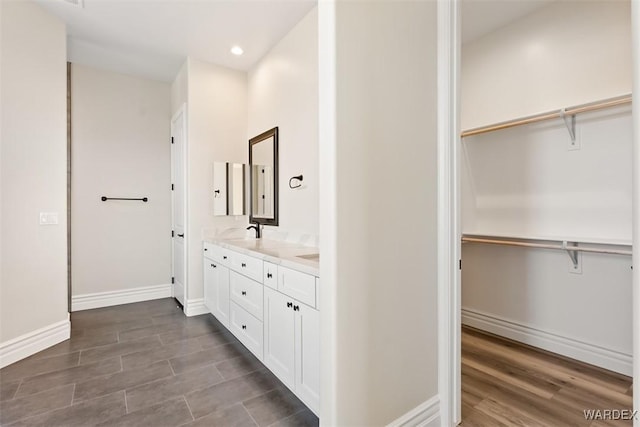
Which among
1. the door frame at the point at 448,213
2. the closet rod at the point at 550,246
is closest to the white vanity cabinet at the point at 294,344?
the door frame at the point at 448,213

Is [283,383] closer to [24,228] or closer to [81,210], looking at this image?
[24,228]

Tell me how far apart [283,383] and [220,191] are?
90.3 inches

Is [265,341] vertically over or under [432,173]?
under

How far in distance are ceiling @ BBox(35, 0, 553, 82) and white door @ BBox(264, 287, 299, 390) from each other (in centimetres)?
228

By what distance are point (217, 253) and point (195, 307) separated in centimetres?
83

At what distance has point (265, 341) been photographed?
214 centimetres

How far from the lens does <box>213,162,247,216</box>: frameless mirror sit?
3.61 metres

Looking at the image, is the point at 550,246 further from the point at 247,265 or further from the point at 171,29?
the point at 171,29

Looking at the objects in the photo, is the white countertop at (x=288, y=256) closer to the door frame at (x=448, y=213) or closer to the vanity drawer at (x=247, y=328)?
the vanity drawer at (x=247, y=328)

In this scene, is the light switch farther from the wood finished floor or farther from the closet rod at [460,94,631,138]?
the closet rod at [460,94,631,138]

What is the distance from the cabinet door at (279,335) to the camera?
185 cm

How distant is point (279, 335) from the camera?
197cm

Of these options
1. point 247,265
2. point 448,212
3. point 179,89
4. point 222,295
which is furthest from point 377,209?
point 179,89

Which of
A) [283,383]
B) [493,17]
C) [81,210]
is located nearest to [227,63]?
[81,210]
